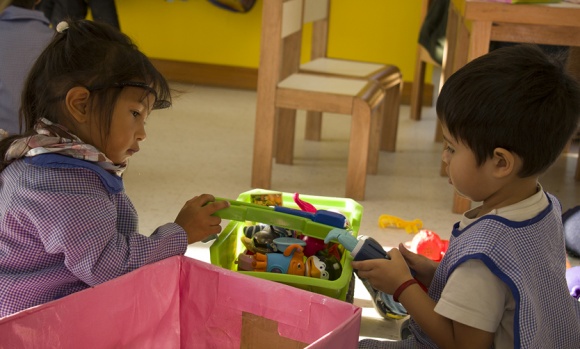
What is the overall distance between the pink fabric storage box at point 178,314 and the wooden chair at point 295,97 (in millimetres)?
1097

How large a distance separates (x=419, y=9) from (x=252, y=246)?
2350 millimetres

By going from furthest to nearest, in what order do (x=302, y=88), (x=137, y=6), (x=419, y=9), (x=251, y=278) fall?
(x=137, y=6), (x=419, y=9), (x=302, y=88), (x=251, y=278)

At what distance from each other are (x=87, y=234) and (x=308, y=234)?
13.8 inches

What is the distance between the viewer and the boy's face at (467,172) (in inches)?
41.4

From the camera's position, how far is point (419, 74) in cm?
309

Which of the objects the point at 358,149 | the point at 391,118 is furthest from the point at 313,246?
the point at 391,118

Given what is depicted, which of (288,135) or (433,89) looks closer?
(288,135)

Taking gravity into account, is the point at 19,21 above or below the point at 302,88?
above

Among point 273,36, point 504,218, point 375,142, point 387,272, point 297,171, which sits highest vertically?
point 273,36

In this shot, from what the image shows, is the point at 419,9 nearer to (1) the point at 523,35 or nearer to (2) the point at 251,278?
(1) the point at 523,35

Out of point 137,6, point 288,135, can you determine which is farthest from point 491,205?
point 137,6

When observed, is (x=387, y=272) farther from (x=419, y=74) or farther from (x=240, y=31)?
(x=240, y=31)

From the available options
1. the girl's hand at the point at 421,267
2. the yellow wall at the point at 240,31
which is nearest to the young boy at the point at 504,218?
the girl's hand at the point at 421,267

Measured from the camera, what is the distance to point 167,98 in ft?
4.05
